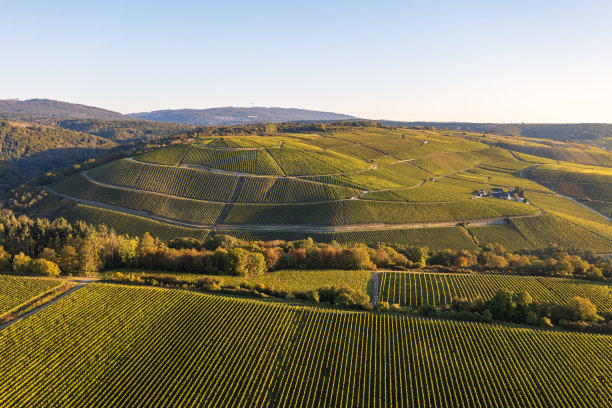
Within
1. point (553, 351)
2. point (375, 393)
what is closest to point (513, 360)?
point (553, 351)

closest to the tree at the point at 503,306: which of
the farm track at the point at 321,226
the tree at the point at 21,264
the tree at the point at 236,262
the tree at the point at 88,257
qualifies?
the tree at the point at 236,262

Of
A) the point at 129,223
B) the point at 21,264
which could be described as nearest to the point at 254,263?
the point at 21,264

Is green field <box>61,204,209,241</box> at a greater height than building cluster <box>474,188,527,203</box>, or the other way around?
building cluster <box>474,188,527,203</box>

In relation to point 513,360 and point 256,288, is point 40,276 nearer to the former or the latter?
point 256,288

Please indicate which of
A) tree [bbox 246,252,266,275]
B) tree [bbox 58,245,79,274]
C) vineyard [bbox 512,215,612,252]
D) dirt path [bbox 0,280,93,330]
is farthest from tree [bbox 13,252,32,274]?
vineyard [bbox 512,215,612,252]

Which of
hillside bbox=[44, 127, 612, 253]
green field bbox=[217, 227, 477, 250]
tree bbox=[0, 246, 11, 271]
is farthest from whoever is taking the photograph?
hillside bbox=[44, 127, 612, 253]

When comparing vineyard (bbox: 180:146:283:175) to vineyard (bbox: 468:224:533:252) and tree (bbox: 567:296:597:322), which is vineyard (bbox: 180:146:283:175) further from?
tree (bbox: 567:296:597:322)

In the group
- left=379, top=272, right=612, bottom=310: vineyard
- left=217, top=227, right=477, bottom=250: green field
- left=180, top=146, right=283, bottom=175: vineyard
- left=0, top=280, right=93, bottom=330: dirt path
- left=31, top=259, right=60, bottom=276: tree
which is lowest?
left=217, top=227, right=477, bottom=250: green field
